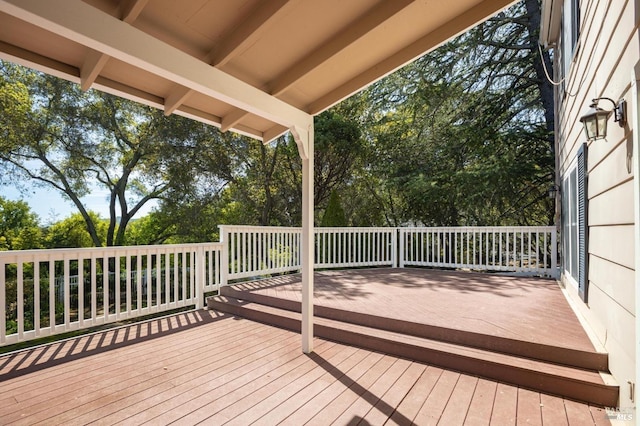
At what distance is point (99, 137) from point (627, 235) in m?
15.2

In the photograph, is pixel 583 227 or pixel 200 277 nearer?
pixel 583 227

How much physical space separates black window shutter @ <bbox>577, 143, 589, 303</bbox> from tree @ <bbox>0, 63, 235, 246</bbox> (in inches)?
437

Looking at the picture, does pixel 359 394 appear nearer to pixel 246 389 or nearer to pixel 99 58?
pixel 246 389

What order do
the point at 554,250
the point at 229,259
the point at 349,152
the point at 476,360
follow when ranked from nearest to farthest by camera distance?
1. the point at 476,360
2. the point at 554,250
3. the point at 229,259
4. the point at 349,152

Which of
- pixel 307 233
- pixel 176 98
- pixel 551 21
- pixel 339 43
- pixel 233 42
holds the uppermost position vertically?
pixel 551 21

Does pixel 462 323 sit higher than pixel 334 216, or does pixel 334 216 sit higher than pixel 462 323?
pixel 334 216

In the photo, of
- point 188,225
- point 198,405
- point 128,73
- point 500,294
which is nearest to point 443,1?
point 128,73

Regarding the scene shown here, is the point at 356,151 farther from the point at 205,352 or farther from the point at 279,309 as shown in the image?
the point at 205,352

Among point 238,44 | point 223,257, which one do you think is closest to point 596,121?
point 238,44

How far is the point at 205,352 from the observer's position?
3.12 m

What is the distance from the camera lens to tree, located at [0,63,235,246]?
438 inches

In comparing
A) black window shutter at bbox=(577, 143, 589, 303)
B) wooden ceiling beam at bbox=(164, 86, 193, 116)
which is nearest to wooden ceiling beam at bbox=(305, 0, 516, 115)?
wooden ceiling beam at bbox=(164, 86, 193, 116)

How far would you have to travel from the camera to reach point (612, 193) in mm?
2176

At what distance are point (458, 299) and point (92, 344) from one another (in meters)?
4.35
